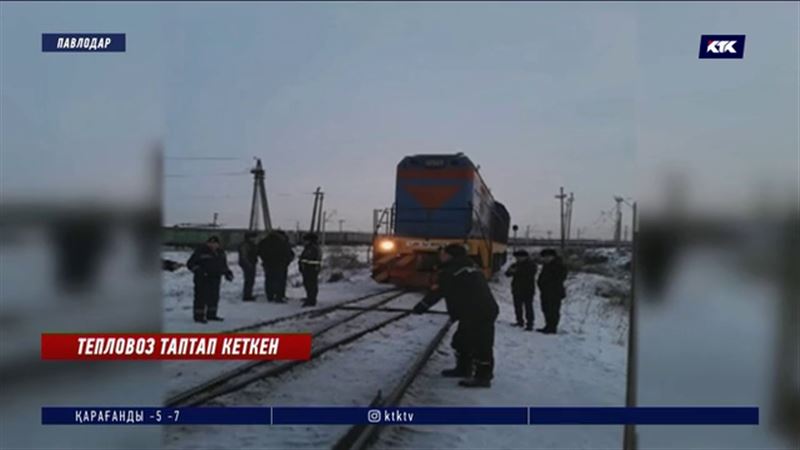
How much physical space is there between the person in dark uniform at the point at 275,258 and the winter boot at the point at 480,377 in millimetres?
1154

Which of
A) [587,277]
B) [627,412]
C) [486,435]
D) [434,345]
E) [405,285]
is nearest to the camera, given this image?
[627,412]

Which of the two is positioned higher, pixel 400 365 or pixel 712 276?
pixel 712 276

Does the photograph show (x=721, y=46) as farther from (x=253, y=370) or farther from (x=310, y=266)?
(x=253, y=370)

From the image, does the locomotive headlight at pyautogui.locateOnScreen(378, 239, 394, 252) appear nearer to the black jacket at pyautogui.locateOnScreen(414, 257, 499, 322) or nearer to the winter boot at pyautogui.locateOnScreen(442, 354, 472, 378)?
the black jacket at pyautogui.locateOnScreen(414, 257, 499, 322)

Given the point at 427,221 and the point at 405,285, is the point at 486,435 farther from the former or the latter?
the point at 427,221

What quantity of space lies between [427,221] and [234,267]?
3.50ft

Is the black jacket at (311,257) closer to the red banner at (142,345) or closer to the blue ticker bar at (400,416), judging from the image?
the red banner at (142,345)

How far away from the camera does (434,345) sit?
3.05m

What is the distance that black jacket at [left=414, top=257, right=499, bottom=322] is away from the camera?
270cm

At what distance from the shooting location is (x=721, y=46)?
2.01 meters

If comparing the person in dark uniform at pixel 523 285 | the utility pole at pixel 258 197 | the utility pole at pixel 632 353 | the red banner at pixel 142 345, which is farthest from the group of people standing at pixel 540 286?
the red banner at pixel 142 345

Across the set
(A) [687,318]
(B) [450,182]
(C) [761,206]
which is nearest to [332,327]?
(B) [450,182]

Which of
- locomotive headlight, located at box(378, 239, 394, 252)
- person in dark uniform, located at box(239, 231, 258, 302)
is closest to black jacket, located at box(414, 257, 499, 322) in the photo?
locomotive headlight, located at box(378, 239, 394, 252)

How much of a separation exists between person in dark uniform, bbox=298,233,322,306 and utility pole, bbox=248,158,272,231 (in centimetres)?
22
